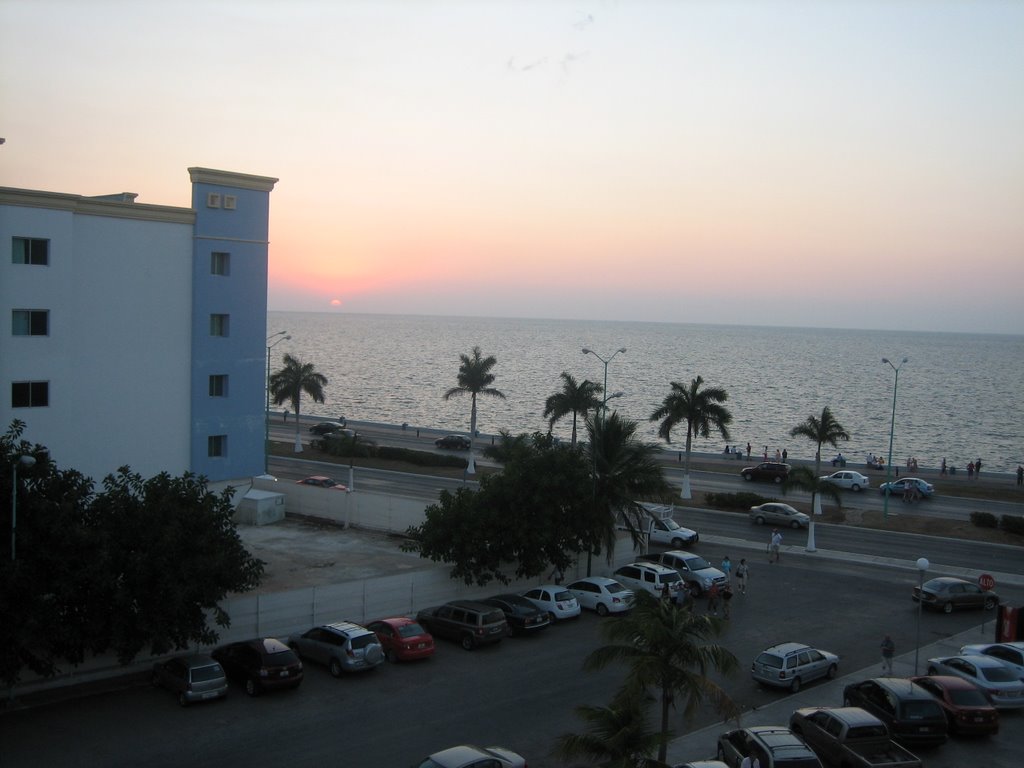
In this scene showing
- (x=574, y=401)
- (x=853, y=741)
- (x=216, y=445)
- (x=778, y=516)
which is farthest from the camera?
(x=574, y=401)

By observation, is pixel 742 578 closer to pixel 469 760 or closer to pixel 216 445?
pixel 469 760

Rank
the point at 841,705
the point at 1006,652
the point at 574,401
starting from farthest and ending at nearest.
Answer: the point at 574,401 < the point at 1006,652 < the point at 841,705

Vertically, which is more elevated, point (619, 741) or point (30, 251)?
point (30, 251)

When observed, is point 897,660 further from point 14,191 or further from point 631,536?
point 14,191

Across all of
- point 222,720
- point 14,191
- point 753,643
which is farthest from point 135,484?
point 753,643

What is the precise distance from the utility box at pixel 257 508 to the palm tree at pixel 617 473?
57.1 feet

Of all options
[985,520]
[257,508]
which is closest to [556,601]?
[257,508]

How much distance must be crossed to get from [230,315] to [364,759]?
78.6 feet

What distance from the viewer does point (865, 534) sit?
143 ft

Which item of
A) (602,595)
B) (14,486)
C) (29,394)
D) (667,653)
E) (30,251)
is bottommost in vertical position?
(602,595)

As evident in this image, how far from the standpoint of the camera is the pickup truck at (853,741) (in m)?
17.8

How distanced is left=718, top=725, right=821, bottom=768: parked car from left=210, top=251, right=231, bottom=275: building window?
28158mm

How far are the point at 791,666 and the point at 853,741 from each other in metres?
5.07

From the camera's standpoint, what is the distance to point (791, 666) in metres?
23.3
